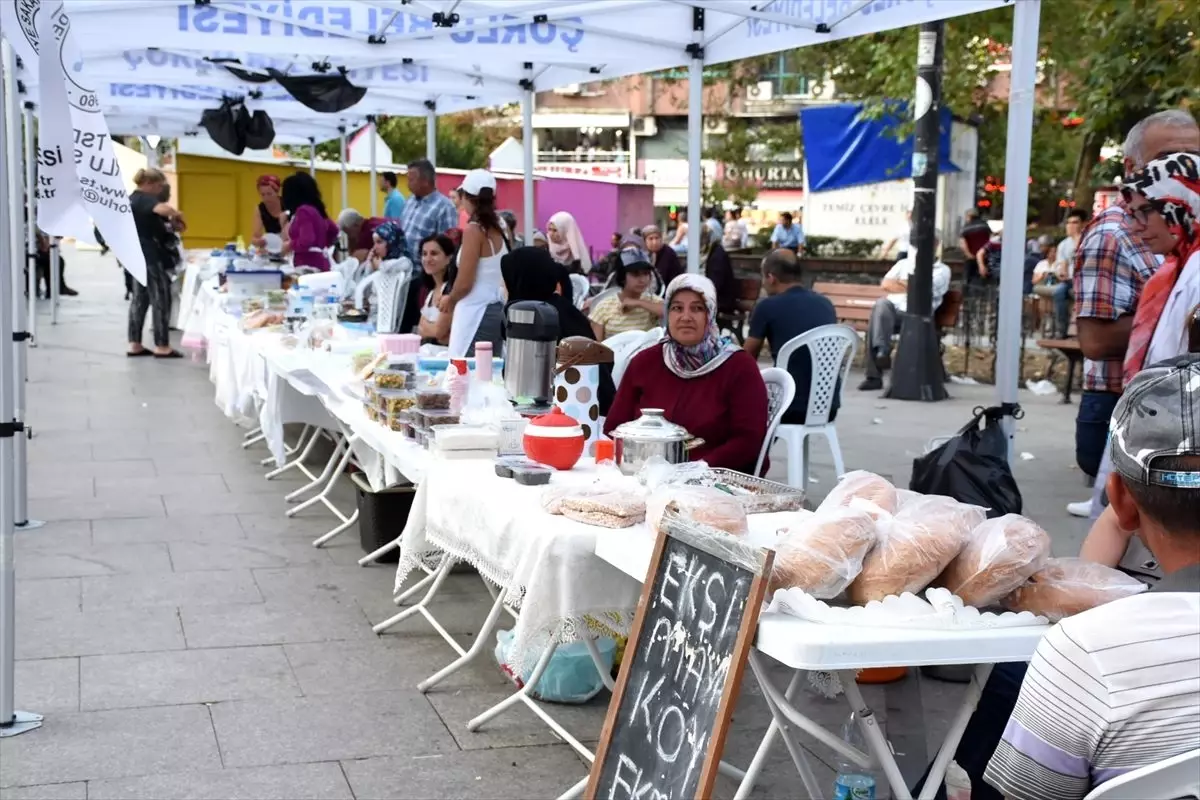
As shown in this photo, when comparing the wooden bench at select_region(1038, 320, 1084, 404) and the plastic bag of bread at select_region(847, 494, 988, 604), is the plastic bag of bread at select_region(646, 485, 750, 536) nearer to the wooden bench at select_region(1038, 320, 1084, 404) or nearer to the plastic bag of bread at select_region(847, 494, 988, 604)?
the plastic bag of bread at select_region(847, 494, 988, 604)

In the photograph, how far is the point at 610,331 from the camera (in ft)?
27.6

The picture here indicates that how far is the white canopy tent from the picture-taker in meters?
5.72

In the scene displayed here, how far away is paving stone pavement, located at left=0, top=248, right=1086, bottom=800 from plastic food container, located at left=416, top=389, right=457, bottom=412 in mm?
889

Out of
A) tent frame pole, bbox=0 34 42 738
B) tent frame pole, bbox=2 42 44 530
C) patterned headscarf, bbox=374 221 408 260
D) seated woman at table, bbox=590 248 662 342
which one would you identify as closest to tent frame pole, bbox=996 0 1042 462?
seated woman at table, bbox=590 248 662 342

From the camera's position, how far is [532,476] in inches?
152

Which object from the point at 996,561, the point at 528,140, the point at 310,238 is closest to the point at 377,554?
the point at 996,561

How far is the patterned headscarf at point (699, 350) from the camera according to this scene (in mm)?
4902

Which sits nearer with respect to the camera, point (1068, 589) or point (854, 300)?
point (1068, 589)

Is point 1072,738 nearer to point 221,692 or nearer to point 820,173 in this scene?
point 221,692

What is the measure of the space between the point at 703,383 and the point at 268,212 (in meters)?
10.3

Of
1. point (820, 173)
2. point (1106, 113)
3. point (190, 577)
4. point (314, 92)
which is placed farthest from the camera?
point (820, 173)

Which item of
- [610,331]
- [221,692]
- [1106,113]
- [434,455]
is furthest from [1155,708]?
[1106,113]

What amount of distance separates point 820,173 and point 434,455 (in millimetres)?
15605

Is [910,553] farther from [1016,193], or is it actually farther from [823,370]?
[823,370]
